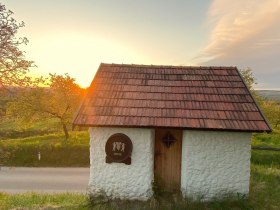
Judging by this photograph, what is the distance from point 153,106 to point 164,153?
61.7 inches

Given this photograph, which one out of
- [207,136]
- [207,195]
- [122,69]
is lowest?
[207,195]

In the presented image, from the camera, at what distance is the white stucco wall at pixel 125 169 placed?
9898 mm

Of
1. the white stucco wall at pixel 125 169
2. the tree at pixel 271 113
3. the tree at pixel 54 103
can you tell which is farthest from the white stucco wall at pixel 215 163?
the tree at pixel 271 113

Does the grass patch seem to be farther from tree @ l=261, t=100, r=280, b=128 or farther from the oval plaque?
tree @ l=261, t=100, r=280, b=128

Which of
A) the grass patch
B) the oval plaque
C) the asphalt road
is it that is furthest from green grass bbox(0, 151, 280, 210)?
the asphalt road

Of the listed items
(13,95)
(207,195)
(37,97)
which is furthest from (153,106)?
(37,97)

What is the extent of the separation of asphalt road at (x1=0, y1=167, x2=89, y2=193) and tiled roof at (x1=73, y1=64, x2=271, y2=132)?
214 inches

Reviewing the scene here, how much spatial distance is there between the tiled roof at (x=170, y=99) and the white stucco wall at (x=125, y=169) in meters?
0.43

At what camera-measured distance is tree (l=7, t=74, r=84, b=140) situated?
23188 millimetres

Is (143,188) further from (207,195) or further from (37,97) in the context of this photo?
(37,97)

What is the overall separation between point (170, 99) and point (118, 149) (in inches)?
99.8

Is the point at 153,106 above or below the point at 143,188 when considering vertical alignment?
above

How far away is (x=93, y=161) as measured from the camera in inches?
396

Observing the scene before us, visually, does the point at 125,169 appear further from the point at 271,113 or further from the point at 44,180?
the point at 271,113
